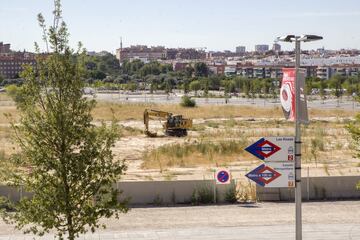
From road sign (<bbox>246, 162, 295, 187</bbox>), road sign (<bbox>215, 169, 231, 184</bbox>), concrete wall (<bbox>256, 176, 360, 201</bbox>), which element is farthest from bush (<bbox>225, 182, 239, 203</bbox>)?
road sign (<bbox>246, 162, 295, 187</bbox>)

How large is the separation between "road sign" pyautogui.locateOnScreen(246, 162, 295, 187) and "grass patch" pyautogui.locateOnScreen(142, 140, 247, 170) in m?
22.8

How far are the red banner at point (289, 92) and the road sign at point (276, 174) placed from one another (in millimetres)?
968

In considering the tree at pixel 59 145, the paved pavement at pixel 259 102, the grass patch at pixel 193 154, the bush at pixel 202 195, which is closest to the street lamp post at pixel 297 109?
→ the tree at pixel 59 145

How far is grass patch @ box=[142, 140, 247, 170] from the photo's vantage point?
3691 centimetres

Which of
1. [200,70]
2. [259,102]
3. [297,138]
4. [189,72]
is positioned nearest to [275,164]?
[297,138]

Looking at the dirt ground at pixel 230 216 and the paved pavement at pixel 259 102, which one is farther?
the paved pavement at pixel 259 102

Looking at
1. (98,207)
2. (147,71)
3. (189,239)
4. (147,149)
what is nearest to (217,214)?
(189,239)

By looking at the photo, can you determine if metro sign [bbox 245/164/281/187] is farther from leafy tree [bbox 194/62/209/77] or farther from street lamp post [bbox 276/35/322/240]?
leafy tree [bbox 194/62/209/77]

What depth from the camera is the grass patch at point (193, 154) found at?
36.9m

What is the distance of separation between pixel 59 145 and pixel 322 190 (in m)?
14.3

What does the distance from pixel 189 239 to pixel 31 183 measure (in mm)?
7219

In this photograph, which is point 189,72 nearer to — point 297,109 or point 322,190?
point 322,190

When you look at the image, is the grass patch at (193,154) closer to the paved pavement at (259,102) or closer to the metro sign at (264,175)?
the metro sign at (264,175)

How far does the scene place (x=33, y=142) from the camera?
513 inches
